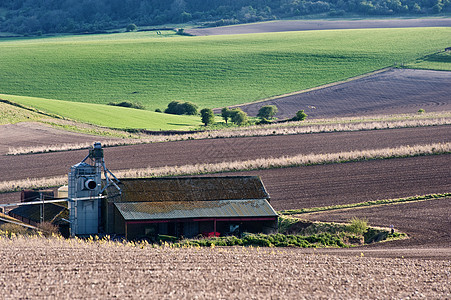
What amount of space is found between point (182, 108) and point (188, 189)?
56867 millimetres

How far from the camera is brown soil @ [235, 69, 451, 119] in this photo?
286 ft

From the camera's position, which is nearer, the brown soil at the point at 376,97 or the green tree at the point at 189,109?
the brown soil at the point at 376,97

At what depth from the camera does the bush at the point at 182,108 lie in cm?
8975

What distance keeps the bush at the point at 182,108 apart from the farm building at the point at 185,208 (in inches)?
2181

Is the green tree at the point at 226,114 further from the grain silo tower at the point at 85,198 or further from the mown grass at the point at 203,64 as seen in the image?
the grain silo tower at the point at 85,198

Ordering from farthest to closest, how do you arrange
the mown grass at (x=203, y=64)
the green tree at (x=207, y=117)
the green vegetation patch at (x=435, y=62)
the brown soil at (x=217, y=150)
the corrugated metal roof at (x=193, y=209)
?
the green vegetation patch at (x=435, y=62) → the mown grass at (x=203, y=64) → the green tree at (x=207, y=117) → the brown soil at (x=217, y=150) → the corrugated metal roof at (x=193, y=209)

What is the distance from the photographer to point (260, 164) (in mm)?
46938

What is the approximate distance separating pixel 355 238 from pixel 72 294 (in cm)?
1577

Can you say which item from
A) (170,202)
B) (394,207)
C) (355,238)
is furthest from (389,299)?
(394,207)

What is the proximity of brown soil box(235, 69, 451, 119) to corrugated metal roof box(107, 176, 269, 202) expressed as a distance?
49244 mm

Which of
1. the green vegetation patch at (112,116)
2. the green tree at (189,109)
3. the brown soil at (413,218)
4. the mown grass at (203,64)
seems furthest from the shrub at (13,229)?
the mown grass at (203,64)

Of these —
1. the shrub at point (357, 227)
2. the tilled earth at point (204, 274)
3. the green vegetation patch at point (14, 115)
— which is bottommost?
the green vegetation patch at point (14, 115)

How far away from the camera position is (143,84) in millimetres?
106188

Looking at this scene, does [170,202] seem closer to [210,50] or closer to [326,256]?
[326,256]
